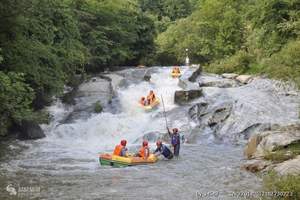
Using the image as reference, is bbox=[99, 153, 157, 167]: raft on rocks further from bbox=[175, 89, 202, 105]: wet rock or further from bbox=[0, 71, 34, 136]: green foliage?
bbox=[175, 89, 202, 105]: wet rock

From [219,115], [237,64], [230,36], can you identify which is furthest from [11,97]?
[230,36]

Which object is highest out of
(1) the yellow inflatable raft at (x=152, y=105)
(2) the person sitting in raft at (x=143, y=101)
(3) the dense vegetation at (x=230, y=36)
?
(3) the dense vegetation at (x=230, y=36)

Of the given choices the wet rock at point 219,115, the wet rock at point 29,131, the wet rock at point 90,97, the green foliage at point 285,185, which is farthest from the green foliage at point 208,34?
the green foliage at point 285,185

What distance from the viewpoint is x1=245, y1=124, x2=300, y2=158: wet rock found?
1684cm

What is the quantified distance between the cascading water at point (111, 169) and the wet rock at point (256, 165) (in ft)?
0.93

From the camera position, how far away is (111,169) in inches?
664

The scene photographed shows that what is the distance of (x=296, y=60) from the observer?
16.6 meters

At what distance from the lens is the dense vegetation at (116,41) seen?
1791 cm

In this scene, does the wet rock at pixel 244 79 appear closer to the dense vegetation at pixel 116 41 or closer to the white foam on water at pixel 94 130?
the dense vegetation at pixel 116 41

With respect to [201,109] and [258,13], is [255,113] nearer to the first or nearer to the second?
[201,109]

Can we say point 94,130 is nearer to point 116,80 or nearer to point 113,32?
point 116,80

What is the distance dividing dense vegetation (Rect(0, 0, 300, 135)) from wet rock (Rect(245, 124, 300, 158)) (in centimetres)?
210

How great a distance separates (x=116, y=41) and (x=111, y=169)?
2200 cm

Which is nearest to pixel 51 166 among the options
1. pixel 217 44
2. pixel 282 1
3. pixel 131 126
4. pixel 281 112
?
pixel 131 126
